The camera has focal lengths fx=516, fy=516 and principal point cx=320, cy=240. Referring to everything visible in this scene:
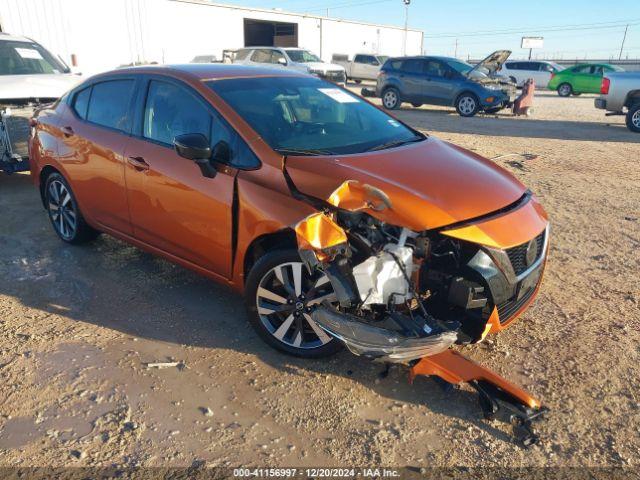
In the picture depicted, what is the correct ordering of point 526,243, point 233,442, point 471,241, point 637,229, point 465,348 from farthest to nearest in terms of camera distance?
point 637,229 < point 465,348 < point 526,243 < point 471,241 < point 233,442

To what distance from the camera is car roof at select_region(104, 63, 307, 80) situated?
12.7ft

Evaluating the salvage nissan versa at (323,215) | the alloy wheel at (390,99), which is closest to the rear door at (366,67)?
the alloy wheel at (390,99)

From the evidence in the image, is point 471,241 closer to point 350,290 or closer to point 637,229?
point 350,290

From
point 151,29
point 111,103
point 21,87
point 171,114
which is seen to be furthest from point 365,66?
point 171,114

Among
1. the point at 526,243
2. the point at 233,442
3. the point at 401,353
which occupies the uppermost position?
the point at 526,243

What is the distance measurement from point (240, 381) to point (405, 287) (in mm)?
1120

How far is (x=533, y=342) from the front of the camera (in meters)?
3.44

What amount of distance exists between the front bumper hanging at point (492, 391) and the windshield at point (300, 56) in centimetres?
2056

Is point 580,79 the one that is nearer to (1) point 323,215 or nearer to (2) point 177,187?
(2) point 177,187

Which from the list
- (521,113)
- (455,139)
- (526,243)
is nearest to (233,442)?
(526,243)

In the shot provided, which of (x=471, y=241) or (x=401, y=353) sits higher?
(x=471, y=241)

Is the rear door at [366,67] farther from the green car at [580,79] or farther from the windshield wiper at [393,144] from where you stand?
the windshield wiper at [393,144]

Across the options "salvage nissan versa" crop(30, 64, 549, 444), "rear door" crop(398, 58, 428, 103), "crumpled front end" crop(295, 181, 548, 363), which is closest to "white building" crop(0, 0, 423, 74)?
"rear door" crop(398, 58, 428, 103)

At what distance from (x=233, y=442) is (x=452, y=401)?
4.01 feet
